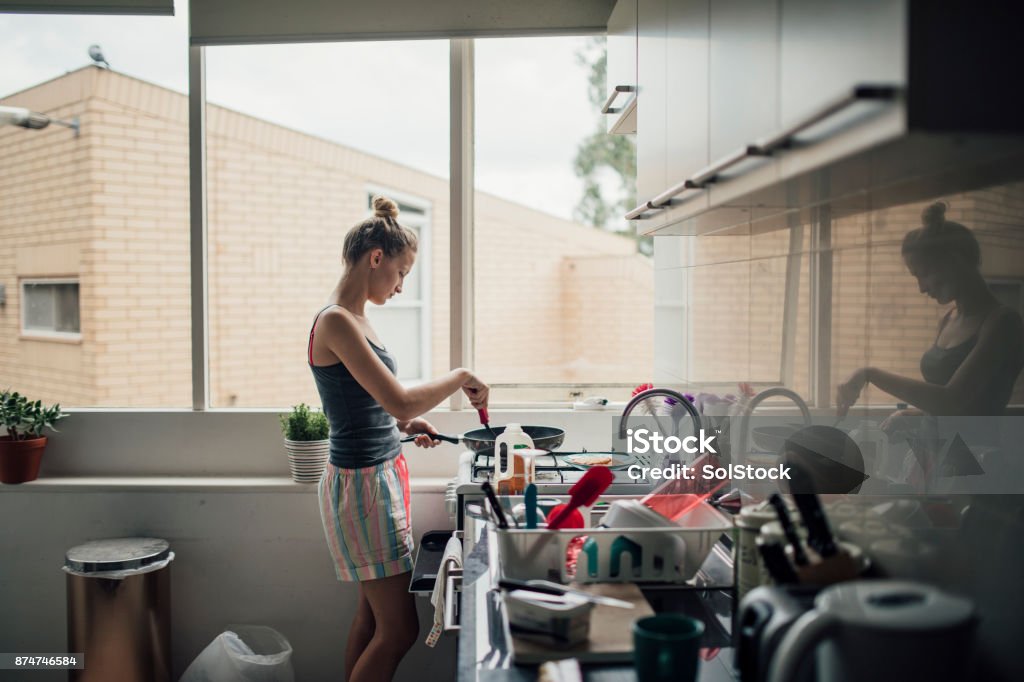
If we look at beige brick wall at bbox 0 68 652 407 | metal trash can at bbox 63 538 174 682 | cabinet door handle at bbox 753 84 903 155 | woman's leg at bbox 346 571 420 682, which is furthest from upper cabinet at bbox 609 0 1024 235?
metal trash can at bbox 63 538 174 682

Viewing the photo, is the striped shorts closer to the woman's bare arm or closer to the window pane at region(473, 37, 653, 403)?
the woman's bare arm

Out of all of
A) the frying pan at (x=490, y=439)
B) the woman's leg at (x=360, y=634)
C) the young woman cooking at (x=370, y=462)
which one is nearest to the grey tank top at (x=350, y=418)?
the young woman cooking at (x=370, y=462)

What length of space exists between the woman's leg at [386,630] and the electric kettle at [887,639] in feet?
5.26

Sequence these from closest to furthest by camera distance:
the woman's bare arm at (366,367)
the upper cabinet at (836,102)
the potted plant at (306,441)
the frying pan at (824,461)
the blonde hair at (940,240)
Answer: the upper cabinet at (836,102) < the blonde hair at (940,240) < the frying pan at (824,461) < the woman's bare arm at (366,367) < the potted plant at (306,441)

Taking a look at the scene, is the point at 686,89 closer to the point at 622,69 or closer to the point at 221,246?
the point at 622,69

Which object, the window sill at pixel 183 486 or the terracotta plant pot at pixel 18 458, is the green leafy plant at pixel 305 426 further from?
the terracotta plant pot at pixel 18 458

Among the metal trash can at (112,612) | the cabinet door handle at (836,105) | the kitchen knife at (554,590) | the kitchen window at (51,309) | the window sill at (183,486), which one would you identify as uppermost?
the cabinet door handle at (836,105)

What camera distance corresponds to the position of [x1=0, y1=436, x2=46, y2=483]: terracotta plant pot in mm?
2869

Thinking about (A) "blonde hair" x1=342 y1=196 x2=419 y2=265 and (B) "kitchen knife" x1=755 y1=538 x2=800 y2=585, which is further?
(A) "blonde hair" x1=342 y1=196 x2=419 y2=265

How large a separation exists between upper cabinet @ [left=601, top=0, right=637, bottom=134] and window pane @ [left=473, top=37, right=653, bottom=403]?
0.42 m

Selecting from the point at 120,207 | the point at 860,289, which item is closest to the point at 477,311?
the point at 120,207

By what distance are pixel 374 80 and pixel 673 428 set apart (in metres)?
1.73

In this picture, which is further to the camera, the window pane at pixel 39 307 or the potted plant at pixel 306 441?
the window pane at pixel 39 307

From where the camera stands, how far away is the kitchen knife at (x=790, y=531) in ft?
3.63
